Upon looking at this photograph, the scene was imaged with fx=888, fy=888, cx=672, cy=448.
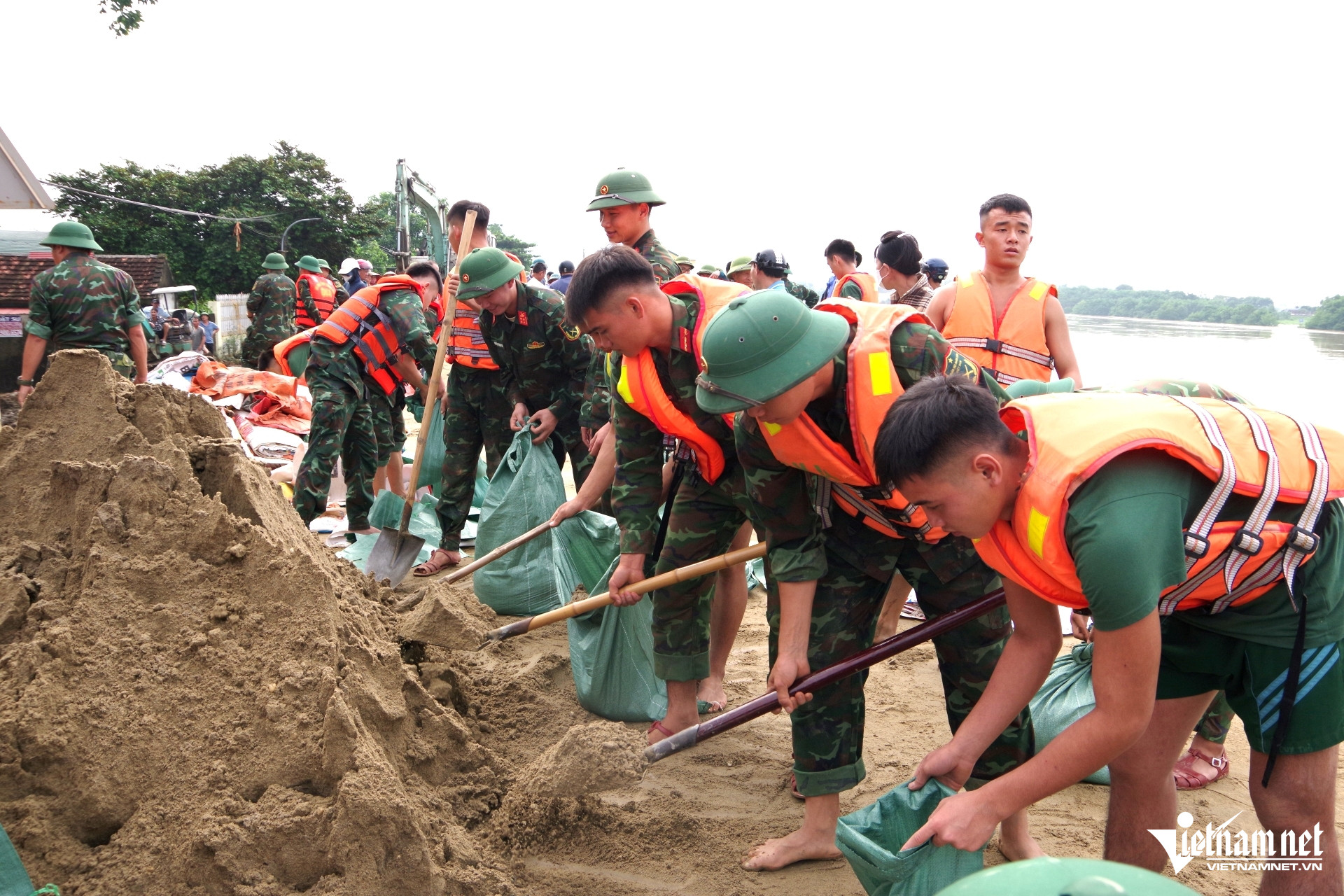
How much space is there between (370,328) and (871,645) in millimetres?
3796

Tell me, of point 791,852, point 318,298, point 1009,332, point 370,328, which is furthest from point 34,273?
point 791,852

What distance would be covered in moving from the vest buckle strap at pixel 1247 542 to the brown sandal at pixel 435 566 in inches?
161

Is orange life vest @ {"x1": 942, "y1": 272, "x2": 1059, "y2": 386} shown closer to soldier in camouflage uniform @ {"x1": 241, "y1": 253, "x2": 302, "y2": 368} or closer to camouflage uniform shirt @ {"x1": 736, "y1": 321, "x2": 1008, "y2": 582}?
camouflage uniform shirt @ {"x1": 736, "y1": 321, "x2": 1008, "y2": 582}

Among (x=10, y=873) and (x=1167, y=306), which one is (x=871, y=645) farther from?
(x=1167, y=306)

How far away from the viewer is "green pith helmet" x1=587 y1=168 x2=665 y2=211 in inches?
155

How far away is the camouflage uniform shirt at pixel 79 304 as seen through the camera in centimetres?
579

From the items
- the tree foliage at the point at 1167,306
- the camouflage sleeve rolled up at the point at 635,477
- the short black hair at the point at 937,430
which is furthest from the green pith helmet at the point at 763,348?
the tree foliage at the point at 1167,306

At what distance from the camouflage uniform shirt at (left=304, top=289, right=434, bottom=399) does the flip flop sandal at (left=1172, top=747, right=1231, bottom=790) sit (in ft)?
13.9

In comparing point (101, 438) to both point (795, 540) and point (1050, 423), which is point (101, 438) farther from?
point (1050, 423)

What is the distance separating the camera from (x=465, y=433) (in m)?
4.95

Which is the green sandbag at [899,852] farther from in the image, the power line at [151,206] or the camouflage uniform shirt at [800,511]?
the power line at [151,206]

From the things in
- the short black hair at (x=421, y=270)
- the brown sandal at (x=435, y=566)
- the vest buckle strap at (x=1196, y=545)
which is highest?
the short black hair at (x=421, y=270)

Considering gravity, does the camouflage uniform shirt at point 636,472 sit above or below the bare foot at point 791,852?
above

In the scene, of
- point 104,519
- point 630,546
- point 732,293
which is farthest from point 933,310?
point 104,519
